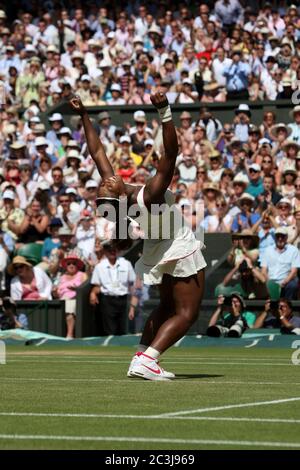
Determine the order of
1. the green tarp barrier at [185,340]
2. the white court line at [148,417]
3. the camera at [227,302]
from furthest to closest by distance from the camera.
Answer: the camera at [227,302]
the green tarp barrier at [185,340]
the white court line at [148,417]

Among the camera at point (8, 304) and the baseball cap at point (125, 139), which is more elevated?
the baseball cap at point (125, 139)

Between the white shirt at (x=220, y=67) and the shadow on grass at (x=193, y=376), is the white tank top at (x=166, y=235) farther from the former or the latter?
the white shirt at (x=220, y=67)

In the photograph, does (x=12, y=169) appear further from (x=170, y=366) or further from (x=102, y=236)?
(x=170, y=366)

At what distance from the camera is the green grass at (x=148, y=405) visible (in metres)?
6.56

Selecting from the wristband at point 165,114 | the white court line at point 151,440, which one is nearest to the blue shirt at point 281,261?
the wristband at point 165,114

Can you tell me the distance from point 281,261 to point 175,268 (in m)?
9.30

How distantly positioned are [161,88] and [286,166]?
507 cm

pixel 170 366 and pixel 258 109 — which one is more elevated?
pixel 258 109

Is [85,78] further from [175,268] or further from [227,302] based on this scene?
[175,268]

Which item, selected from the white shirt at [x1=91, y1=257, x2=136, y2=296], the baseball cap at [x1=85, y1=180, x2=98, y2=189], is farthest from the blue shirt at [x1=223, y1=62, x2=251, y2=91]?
the white shirt at [x1=91, y1=257, x2=136, y2=296]

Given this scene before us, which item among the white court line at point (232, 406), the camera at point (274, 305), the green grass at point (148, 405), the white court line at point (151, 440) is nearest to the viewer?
the white court line at point (151, 440)

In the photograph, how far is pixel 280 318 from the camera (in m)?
19.0
